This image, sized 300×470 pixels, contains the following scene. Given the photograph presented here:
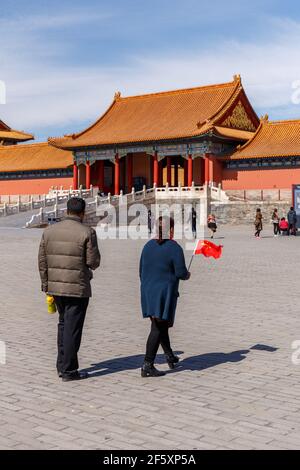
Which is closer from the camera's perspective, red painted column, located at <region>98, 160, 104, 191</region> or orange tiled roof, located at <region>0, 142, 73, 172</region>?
red painted column, located at <region>98, 160, 104, 191</region>

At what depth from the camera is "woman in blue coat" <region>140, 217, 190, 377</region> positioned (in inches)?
230

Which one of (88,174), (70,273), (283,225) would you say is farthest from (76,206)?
(88,174)

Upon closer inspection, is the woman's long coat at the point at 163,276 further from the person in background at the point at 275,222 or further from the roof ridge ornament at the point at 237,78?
the roof ridge ornament at the point at 237,78

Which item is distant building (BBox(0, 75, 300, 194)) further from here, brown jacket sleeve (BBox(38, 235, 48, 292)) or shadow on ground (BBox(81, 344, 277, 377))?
brown jacket sleeve (BBox(38, 235, 48, 292))

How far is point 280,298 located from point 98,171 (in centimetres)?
4047

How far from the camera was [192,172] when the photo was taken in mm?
45312

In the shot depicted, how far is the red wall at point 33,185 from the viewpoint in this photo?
49.8 meters

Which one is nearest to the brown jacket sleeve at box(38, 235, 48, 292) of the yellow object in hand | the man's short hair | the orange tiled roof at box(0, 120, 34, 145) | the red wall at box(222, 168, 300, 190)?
the yellow object in hand

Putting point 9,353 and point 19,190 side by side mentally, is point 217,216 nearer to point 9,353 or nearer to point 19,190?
point 19,190

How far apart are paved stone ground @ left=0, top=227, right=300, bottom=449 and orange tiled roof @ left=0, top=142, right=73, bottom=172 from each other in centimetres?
3918

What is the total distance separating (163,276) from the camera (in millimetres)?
5891

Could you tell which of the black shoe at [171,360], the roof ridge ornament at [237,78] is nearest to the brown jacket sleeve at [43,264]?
the black shoe at [171,360]

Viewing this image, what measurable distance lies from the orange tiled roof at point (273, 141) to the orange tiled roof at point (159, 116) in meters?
2.82

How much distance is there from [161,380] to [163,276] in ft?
3.01
